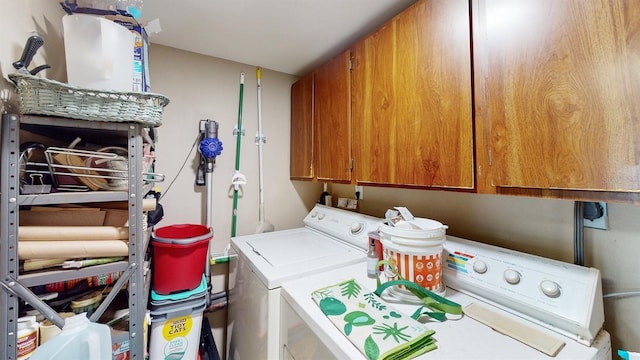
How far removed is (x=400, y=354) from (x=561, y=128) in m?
0.82

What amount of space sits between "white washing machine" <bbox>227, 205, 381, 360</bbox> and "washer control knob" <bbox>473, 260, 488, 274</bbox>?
0.53m

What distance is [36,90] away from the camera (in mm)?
700

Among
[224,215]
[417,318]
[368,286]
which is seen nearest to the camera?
[417,318]

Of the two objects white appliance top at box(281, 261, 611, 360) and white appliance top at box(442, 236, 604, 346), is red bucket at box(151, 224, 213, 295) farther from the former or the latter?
white appliance top at box(442, 236, 604, 346)

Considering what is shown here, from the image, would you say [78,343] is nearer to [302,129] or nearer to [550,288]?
[550,288]

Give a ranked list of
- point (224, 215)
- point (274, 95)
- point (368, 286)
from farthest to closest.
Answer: point (274, 95) < point (224, 215) < point (368, 286)

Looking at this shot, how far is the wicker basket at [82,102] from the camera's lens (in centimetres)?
69

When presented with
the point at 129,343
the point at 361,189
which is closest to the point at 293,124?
the point at 361,189

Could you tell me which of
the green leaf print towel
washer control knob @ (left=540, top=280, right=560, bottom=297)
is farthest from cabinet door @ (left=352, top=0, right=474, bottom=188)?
the green leaf print towel

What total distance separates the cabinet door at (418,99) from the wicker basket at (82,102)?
3.27ft

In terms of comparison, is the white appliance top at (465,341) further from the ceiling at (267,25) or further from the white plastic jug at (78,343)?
the ceiling at (267,25)

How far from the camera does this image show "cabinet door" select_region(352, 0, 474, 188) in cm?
97

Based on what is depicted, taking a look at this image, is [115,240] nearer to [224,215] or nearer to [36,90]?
[36,90]

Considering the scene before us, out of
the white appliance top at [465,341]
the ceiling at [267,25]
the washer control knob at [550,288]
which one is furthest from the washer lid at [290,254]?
the ceiling at [267,25]
